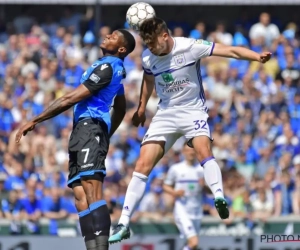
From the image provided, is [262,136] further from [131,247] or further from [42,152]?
[131,247]

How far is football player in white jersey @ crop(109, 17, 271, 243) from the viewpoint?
11.8 meters

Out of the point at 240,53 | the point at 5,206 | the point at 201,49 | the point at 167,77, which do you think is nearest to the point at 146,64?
the point at 167,77

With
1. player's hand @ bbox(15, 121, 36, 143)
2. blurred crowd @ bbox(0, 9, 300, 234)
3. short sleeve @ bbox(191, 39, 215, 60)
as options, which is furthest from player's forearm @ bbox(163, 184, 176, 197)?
player's hand @ bbox(15, 121, 36, 143)

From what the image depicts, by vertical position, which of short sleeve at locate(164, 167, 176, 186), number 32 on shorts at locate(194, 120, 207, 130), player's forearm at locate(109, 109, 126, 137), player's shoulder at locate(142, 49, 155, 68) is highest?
player's shoulder at locate(142, 49, 155, 68)

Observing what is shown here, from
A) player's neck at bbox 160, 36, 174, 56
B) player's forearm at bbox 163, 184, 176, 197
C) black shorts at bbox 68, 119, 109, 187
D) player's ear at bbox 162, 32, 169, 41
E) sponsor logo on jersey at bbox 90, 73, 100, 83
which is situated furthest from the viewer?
player's forearm at bbox 163, 184, 176, 197

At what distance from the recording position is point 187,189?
58.3ft

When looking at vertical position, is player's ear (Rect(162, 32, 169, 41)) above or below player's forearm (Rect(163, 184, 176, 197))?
above

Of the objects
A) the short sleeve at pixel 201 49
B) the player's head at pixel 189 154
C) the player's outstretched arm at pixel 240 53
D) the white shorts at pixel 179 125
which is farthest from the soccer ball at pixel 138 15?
the player's head at pixel 189 154

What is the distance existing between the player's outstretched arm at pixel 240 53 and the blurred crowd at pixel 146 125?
6.44 metres

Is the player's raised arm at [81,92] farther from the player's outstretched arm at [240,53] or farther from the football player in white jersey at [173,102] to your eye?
the player's outstretched arm at [240,53]

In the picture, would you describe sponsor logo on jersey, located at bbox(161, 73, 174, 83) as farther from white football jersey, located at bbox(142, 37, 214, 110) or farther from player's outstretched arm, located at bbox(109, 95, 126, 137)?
player's outstretched arm, located at bbox(109, 95, 126, 137)

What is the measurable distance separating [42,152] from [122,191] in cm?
192

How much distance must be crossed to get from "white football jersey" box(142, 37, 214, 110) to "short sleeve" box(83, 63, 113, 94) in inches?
21.7

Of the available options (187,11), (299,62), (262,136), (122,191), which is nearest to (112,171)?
(122,191)
